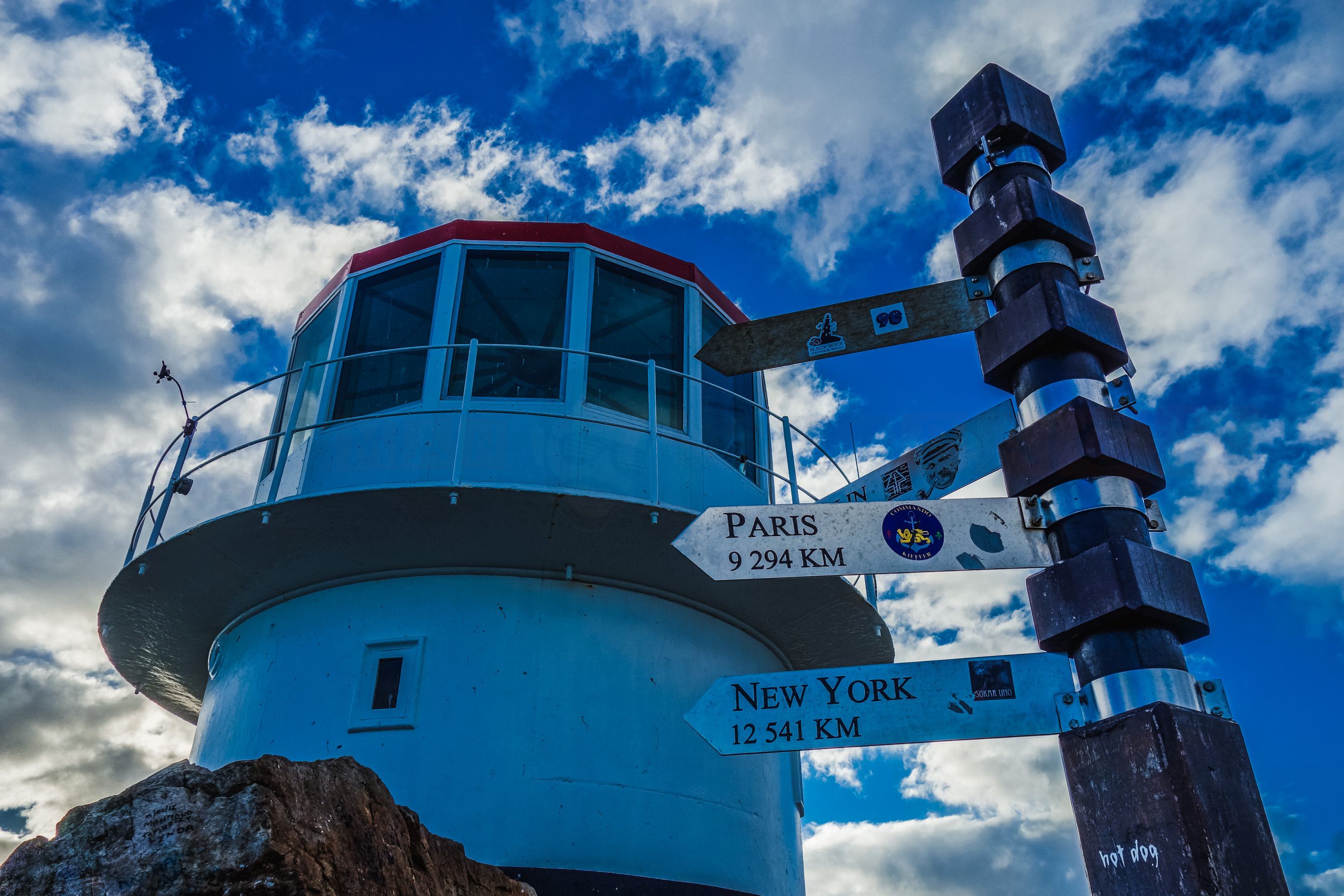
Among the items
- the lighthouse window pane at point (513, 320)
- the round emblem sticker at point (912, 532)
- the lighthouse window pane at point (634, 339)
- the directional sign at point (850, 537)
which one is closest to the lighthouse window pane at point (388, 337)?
the lighthouse window pane at point (513, 320)

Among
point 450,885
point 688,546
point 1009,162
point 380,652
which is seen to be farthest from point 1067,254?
point 380,652

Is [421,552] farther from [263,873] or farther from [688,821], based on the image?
[263,873]

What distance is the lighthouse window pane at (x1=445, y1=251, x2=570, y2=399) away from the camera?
796 cm

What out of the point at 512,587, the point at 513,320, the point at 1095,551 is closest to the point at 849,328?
the point at 1095,551

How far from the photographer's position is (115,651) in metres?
8.93

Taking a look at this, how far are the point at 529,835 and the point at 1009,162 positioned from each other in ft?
16.6

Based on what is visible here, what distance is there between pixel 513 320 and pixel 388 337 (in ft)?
3.93

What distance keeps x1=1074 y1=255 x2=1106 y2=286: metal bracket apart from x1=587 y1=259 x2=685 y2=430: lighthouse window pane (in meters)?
4.65

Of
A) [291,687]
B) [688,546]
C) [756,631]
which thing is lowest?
[688,546]

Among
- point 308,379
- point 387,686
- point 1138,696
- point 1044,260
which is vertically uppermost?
point 308,379

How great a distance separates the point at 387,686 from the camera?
687 centimetres

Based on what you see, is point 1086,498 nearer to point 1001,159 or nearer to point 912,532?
point 912,532

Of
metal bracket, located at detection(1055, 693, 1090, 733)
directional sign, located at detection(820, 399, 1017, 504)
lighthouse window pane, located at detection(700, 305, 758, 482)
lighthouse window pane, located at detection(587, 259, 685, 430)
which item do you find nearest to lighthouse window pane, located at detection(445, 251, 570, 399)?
lighthouse window pane, located at detection(587, 259, 685, 430)

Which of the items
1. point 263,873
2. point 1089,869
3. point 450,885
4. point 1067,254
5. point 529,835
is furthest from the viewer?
point 529,835
